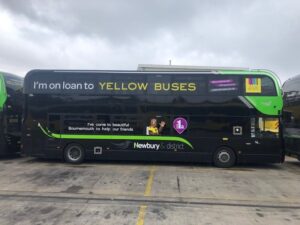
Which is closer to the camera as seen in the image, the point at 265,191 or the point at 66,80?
the point at 265,191

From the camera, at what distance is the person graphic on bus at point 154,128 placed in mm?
14781

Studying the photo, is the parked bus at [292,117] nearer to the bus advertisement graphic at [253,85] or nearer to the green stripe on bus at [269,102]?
the green stripe on bus at [269,102]

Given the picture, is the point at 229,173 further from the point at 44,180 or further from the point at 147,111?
the point at 44,180

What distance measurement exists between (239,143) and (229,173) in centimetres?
171

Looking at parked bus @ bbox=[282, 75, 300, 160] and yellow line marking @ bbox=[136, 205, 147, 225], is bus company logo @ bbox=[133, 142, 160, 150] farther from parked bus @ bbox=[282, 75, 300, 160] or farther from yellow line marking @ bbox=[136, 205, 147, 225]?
yellow line marking @ bbox=[136, 205, 147, 225]

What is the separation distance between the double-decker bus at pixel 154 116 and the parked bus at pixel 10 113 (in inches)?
55.9

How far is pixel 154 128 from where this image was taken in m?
14.8

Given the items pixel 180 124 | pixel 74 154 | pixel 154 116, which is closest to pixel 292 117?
pixel 180 124

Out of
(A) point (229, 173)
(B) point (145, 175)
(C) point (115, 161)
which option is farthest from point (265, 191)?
(C) point (115, 161)

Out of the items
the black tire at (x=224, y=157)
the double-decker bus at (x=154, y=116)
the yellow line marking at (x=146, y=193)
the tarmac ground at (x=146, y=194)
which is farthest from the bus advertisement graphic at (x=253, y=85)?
the yellow line marking at (x=146, y=193)

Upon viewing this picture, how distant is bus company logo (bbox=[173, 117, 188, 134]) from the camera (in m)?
14.7

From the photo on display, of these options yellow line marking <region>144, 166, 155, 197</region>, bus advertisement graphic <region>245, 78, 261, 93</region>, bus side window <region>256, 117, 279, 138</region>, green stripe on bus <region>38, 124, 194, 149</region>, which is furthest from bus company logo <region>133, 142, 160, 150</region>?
bus advertisement graphic <region>245, 78, 261, 93</region>

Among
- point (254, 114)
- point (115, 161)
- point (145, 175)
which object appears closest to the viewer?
point (145, 175)

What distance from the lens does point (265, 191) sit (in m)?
10.5
